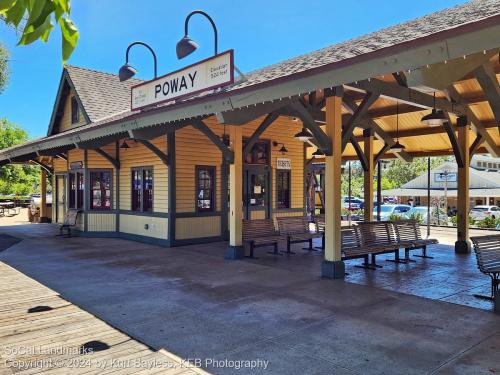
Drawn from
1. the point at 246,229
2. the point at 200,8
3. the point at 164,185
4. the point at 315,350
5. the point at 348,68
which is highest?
the point at 200,8

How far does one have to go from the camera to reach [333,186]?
6.92 metres

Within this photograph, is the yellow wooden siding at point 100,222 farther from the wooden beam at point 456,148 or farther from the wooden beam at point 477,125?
the wooden beam at point 477,125

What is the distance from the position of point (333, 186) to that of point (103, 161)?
8764mm

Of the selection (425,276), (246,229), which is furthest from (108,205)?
(425,276)

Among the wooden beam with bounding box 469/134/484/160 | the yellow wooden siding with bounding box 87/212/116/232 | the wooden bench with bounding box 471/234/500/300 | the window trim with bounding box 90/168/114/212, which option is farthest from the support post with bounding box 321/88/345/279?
the window trim with bounding box 90/168/114/212

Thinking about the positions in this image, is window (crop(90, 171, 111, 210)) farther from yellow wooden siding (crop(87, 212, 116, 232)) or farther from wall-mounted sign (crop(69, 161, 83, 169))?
wall-mounted sign (crop(69, 161, 83, 169))

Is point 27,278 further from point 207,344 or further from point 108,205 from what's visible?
point 108,205

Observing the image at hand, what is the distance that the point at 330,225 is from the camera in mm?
6984

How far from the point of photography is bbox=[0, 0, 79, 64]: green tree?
4.49 feet

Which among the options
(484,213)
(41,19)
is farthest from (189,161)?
(484,213)

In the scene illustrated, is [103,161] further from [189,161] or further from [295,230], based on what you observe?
[295,230]

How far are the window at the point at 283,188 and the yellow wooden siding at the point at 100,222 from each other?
5210 mm

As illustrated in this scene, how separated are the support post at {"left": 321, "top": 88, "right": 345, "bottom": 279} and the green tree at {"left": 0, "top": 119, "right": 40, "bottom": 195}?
3947cm

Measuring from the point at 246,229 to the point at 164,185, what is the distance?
3.00 metres
